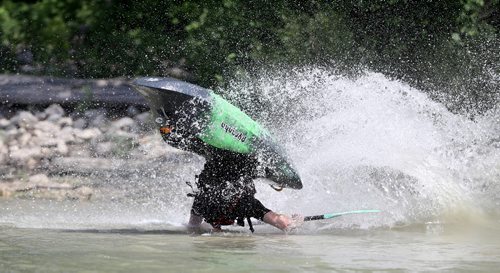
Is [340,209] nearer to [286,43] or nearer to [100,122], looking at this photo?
[286,43]

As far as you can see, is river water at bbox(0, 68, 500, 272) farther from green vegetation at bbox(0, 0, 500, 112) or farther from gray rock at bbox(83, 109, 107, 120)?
gray rock at bbox(83, 109, 107, 120)

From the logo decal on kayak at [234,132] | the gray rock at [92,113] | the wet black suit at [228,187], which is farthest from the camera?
the gray rock at [92,113]

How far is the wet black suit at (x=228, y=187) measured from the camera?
792 cm

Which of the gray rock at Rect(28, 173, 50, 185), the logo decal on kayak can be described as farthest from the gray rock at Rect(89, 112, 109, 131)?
the logo decal on kayak

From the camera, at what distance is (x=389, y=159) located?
9.15 metres

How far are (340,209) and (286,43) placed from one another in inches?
197

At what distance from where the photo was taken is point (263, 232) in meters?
8.20

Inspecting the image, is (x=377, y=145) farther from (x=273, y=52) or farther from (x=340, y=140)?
(x=273, y=52)

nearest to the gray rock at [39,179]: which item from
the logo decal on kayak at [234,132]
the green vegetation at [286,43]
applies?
the green vegetation at [286,43]

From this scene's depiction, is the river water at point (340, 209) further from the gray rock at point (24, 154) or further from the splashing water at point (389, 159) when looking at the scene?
the gray rock at point (24, 154)

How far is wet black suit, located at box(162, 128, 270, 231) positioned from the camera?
26.0 feet

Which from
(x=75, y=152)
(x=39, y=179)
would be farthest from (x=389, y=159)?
(x=75, y=152)

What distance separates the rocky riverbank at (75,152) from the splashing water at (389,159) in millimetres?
2537

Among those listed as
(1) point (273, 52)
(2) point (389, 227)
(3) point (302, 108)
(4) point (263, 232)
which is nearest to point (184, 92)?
(4) point (263, 232)
